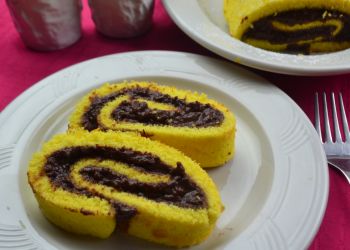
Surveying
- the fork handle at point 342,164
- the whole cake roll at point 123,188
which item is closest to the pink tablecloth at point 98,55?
the fork handle at point 342,164

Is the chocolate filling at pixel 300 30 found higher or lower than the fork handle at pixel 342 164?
higher

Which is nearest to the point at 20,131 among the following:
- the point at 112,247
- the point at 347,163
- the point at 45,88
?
the point at 45,88

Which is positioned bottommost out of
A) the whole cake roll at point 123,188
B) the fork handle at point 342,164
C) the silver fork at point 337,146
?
the whole cake roll at point 123,188

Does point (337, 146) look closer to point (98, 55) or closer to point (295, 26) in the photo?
point (295, 26)

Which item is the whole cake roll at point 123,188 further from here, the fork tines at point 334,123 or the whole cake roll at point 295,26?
the whole cake roll at point 295,26

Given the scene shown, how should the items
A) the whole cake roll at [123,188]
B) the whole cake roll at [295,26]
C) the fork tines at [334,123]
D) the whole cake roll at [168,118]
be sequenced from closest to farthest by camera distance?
1. the whole cake roll at [123,188]
2. the whole cake roll at [168,118]
3. the fork tines at [334,123]
4. the whole cake roll at [295,26]

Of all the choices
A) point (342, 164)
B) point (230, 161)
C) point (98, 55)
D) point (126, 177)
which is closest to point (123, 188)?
point (126, 177)

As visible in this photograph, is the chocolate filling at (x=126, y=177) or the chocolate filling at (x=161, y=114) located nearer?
the chocolate filling at (x=126, y=177)

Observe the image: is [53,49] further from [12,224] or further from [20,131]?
[12,224]
